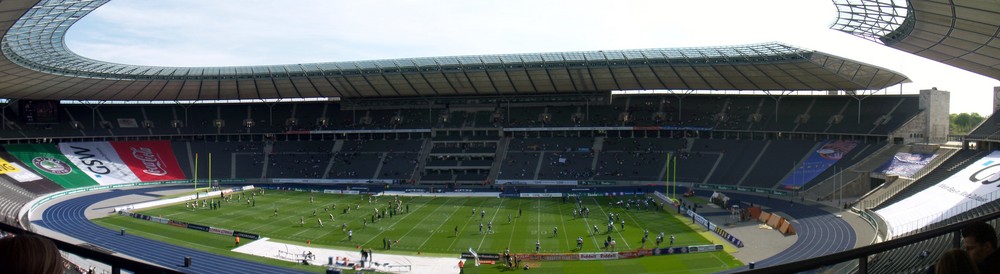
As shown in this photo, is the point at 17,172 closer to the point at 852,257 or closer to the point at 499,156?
the point at 499,156

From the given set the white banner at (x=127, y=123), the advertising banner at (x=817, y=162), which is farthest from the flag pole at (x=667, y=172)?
the white banner at (x=127, y=123)

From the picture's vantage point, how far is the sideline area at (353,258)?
2870 centimetres

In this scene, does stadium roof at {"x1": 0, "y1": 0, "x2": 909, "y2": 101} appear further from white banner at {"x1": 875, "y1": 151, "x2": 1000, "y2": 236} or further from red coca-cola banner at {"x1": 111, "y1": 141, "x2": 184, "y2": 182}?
white banner at {"x1": 875, "y1": 151, "x2": 1000, "y2": 236}

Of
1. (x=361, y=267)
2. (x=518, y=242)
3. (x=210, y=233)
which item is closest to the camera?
(x=361, y=267)

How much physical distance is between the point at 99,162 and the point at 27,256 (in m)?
72.9

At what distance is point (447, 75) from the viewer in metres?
65.9

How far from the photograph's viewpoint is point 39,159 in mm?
59844

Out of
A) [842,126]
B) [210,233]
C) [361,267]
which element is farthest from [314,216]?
[842,126]

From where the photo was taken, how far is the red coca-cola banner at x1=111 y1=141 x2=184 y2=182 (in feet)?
214

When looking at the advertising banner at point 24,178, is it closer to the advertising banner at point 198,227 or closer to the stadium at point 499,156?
the stadium at point 499,156

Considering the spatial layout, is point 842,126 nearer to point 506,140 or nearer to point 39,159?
point 506,140

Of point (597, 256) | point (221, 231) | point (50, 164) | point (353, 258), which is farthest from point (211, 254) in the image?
point (50, 164)

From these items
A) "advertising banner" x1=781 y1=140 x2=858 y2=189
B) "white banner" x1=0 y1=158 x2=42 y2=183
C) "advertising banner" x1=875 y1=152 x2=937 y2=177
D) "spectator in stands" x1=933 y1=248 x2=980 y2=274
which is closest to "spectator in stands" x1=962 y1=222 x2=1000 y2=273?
"spectator in stands" x1=933 y1=248 x2=980 y2=274

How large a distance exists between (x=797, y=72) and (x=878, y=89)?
31.5ft
